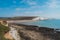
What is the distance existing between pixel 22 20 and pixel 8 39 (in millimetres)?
28838

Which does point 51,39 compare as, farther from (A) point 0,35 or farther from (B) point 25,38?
(A) point 0,35

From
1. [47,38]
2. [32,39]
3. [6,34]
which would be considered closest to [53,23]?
[47,38]

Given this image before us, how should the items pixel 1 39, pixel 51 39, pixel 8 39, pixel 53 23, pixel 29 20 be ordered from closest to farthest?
pixel 1 39
pixel 8 39
pixel 51 39
pixel 53 23
pixel 29 20

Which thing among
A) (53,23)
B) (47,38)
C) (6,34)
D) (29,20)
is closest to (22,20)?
(29,20)

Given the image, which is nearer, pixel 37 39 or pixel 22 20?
pixel 37 39

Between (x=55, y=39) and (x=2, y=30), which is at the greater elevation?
(x=2, y=30)

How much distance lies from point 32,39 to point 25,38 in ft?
1.73

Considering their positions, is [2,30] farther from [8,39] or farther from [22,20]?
[22,20]

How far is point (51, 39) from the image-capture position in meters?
17.0

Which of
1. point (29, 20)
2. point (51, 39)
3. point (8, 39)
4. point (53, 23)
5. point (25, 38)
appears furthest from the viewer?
point (29, 20)

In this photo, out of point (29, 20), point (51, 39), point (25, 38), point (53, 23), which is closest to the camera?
point (25, 38)

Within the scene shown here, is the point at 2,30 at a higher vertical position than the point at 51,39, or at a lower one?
higher

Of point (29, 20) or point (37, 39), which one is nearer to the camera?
Answer: point (37, 39)

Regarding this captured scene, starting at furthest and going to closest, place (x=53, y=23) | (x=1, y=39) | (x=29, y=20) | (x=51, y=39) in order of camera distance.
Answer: (x=29, y=20), (x=53, y=23), (x=51, y=39), (x=1, y=39)
